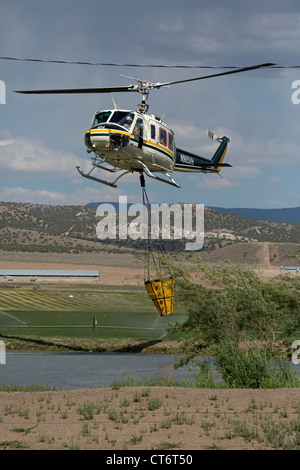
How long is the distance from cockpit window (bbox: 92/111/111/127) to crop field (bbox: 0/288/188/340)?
12477 millimetres

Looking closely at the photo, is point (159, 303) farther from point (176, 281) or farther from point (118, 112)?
point (118, 112)

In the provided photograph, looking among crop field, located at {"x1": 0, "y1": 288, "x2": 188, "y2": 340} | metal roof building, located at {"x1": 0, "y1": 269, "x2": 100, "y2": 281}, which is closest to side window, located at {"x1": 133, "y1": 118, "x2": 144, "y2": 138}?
crop field, located at {"x1": 0, "y1": 288, "x2": 188, "y2": 340}

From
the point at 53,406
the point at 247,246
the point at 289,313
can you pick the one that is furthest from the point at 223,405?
the point at 247,246

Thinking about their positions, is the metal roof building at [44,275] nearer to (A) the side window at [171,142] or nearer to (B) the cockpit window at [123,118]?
(A) the side window at [171,142]

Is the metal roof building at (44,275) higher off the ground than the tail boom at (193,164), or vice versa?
the metal roof building at (44,275)

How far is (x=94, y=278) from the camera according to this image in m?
104

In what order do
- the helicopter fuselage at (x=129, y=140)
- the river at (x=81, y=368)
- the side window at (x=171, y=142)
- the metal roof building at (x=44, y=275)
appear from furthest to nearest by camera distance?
the metal roof building at (x=44, y=275), the river at (x=81, y=368), the side window at (x=171, y=142), the helicopter fuselage at (x=129, y=140)

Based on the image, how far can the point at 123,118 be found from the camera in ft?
84.4

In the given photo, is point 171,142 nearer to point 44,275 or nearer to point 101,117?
point 101,117

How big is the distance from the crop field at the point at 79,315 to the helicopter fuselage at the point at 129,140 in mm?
10346

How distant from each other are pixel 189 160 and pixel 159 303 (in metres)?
7.08

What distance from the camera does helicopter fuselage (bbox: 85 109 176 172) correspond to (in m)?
24.9

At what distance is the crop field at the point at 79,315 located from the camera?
47.9 meters

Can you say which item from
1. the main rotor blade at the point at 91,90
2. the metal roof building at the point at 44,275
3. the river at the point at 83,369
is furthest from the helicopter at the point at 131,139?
the metal roof building at the point at 44,275
